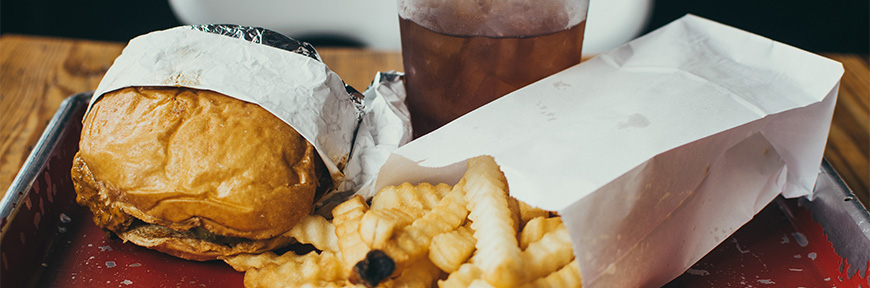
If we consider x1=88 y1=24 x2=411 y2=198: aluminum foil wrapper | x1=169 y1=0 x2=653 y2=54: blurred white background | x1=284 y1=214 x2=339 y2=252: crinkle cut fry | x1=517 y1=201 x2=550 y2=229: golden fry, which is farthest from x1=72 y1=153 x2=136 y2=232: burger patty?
x1=169 y1=0 x2=653 y2=54: blurred white background

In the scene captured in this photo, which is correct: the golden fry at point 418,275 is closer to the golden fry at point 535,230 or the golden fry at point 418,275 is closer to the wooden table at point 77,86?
the golden fry at point 535,230

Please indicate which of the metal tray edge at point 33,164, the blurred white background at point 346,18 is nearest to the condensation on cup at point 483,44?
the metal tray edge at point 33,164

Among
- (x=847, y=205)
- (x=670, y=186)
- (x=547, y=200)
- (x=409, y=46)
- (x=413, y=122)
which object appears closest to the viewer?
(x=547, y=200)

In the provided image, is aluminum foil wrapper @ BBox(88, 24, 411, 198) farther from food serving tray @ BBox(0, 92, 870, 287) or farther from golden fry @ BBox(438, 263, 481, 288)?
golden fry @ BBox(438, 263, 481, 288)

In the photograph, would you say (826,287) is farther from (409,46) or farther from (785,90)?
(409,46)

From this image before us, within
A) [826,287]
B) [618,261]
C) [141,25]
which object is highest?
[618,261]

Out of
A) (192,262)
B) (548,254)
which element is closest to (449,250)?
(548,254)

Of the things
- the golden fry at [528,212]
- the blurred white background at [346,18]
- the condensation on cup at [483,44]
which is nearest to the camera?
the golden fry at [528,212]

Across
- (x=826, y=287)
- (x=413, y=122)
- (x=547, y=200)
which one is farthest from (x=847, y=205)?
(x=413, y=122)
